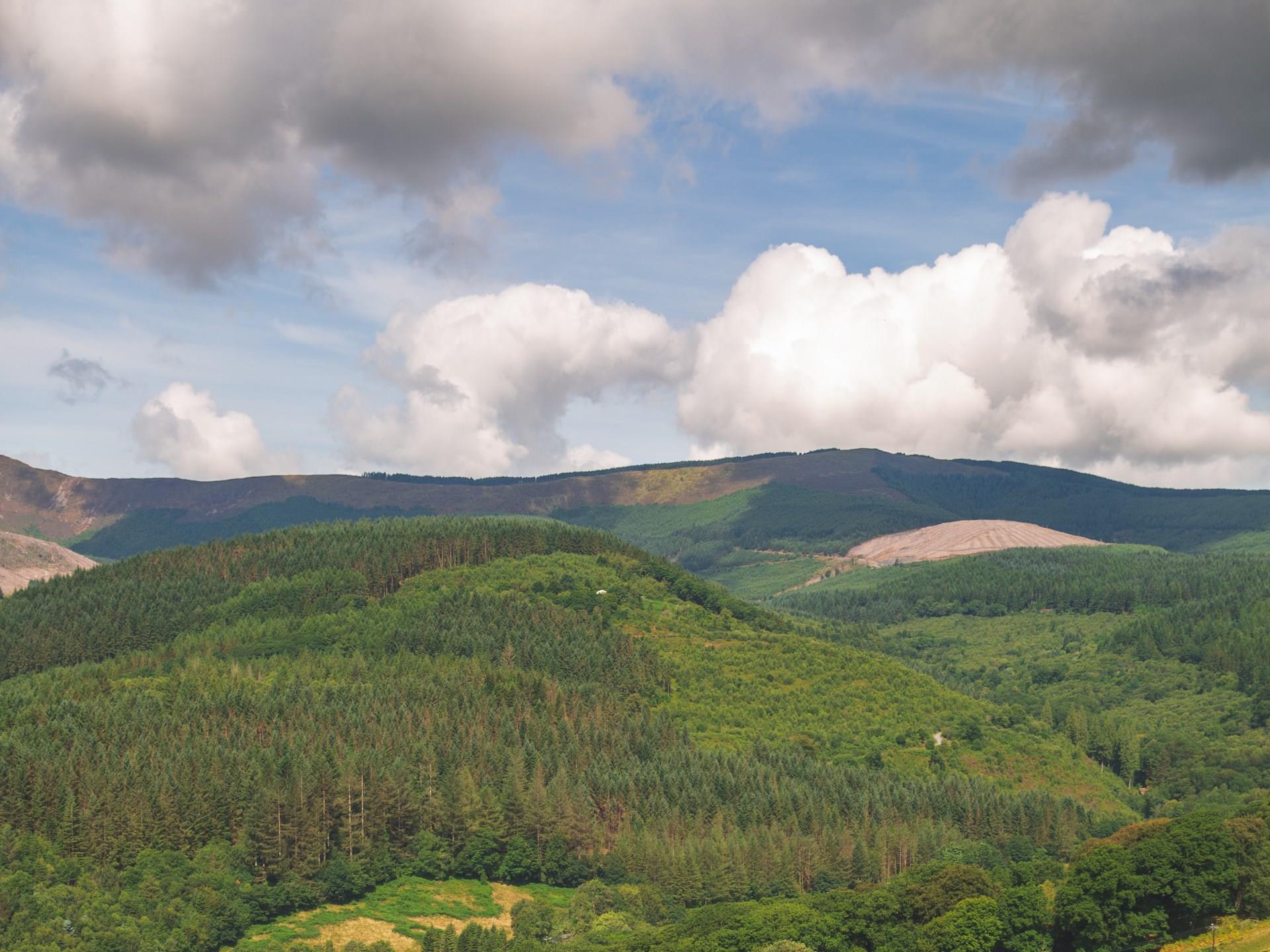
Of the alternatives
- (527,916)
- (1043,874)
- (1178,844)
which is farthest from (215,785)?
(1178,844)

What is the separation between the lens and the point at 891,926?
511ft

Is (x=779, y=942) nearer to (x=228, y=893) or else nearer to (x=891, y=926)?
(x=891, y=926)

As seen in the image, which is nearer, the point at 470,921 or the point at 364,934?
the point at 364,934

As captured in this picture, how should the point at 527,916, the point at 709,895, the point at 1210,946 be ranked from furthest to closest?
1. the point at 709,895
2. the point at 527,916
3. the point at 1210,946

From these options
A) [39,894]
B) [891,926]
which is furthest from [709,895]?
[39,894]

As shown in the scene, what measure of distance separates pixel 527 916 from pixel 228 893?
39.5m

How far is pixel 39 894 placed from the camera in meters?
165

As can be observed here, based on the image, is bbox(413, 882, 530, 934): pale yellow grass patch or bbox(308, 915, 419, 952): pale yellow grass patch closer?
bbox(308, 915, 419, 952): pale yellow grass patch

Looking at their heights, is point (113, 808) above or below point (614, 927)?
above

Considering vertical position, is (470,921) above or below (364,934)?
below

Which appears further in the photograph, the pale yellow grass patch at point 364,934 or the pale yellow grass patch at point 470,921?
the pale yellow grass patch at point 470,921

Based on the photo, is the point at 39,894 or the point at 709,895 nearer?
the point at 39,894

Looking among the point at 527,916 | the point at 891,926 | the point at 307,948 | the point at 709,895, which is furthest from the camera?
the point at 709,895

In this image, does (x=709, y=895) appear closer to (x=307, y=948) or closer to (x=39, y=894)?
(x=307, y=948)
